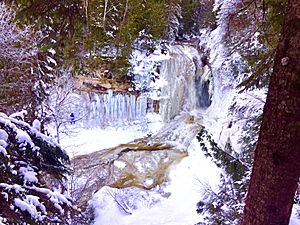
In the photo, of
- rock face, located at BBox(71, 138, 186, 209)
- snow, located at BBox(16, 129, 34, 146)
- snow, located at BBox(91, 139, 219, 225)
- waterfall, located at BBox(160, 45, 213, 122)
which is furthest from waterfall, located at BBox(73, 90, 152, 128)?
snow, located at BBox(16, 129, 34, 146)

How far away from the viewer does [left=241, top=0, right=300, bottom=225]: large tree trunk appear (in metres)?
1.57

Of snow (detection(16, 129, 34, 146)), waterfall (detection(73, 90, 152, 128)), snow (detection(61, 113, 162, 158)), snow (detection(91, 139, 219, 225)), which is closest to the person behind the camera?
snow (detection(16, 129, 34, 146))

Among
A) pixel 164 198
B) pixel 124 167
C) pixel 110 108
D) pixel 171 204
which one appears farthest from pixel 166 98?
pixel 171 204

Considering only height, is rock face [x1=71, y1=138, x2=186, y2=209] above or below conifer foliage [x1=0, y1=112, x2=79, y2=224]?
below

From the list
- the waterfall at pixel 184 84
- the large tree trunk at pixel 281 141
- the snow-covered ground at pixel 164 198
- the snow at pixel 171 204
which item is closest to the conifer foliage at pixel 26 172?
the large tree trunk at pixel 281 141

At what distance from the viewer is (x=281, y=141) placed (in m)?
1.65

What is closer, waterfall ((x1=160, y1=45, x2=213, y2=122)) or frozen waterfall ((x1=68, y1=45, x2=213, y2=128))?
frozen waterfall ((x1=68, y1=45, x2=213, y2=128))

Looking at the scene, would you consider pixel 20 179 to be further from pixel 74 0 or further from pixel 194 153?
pixel 194 153

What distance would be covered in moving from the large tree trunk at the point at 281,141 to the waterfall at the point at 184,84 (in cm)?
983

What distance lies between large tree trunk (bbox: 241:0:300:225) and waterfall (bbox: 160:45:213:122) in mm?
9830

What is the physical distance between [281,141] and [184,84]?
34.0ft

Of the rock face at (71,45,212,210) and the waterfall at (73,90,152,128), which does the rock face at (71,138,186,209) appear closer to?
the rock face at (71,45,212,210)

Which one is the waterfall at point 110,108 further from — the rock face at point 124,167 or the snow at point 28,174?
the snow at point 28,174

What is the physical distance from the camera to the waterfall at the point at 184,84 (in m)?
11.7
